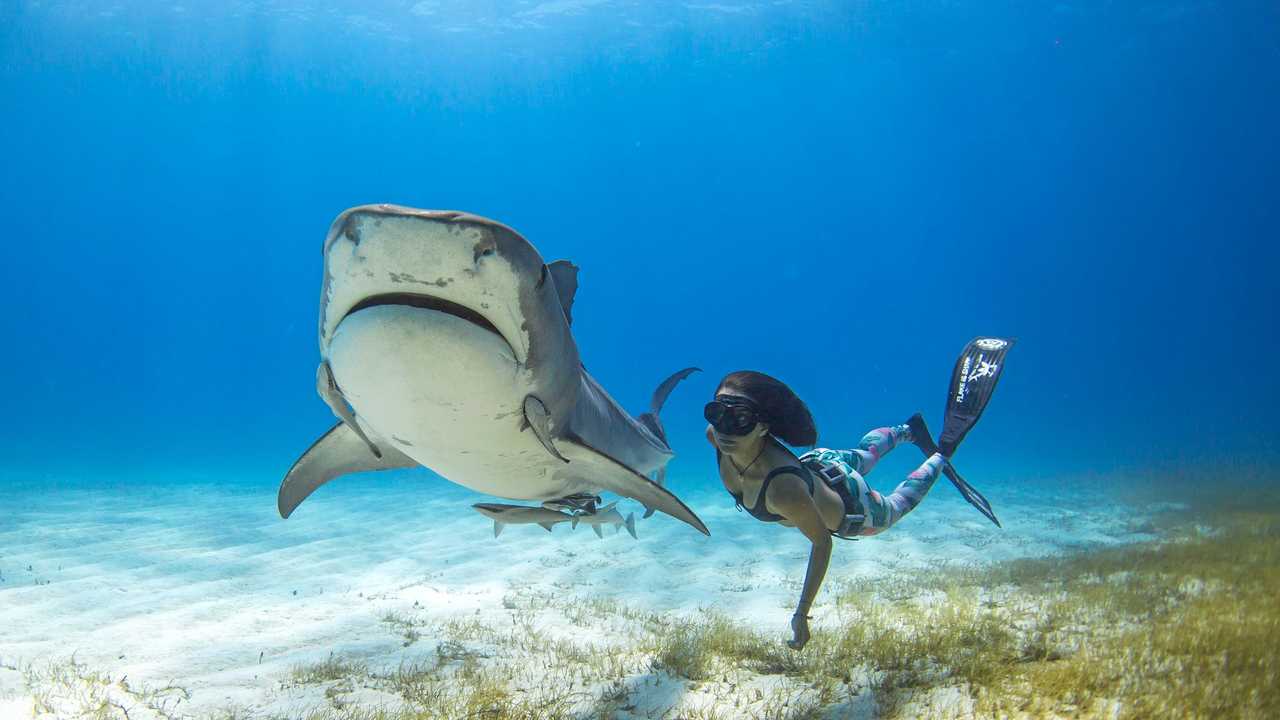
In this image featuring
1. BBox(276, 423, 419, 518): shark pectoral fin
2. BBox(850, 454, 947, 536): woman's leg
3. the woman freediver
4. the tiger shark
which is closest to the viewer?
the tiger shark

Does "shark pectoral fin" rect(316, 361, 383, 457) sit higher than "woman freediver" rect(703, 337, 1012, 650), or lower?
higher

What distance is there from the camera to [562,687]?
3449 millimetres

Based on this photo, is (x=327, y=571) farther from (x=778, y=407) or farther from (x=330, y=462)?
(x=778, y=407)

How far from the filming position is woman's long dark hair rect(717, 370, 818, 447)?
3.71m

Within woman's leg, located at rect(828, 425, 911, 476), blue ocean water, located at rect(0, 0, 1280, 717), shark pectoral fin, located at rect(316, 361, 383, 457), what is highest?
blue ocean water, located at rect(0, 0, 1280, 717)

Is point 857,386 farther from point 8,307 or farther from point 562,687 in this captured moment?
point 8,307

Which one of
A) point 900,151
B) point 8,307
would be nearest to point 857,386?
point 900,151

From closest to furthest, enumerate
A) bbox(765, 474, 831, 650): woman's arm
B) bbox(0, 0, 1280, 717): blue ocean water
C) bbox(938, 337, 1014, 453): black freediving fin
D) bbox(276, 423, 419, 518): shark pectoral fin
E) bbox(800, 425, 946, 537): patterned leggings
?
bbox(765, 474, 831, 650): woman's arm < bbox(276, 423, 419, 518): shark pectoral fin < bbox(800, 425, 946, 537): patterned leggings < bbox(938, 337, 1014, 453): black freediving fin < bbox(0, 0, 1280, 717): blue ocean water

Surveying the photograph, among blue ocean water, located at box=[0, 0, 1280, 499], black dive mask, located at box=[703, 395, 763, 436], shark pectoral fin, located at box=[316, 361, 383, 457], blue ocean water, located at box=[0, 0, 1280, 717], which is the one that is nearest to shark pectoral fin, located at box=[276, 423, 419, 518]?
shark pectoral fin, located at box=[316, 361, 383, 457]

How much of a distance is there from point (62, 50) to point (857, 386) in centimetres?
12532

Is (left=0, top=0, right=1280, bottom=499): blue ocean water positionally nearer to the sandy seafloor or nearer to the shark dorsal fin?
the sandy seafloor

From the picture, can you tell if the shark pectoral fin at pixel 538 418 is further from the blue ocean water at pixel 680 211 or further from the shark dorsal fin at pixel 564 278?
the blue ocean water at pixel 680 211

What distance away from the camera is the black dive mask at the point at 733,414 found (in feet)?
11.8

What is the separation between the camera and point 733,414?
11.8 ft
